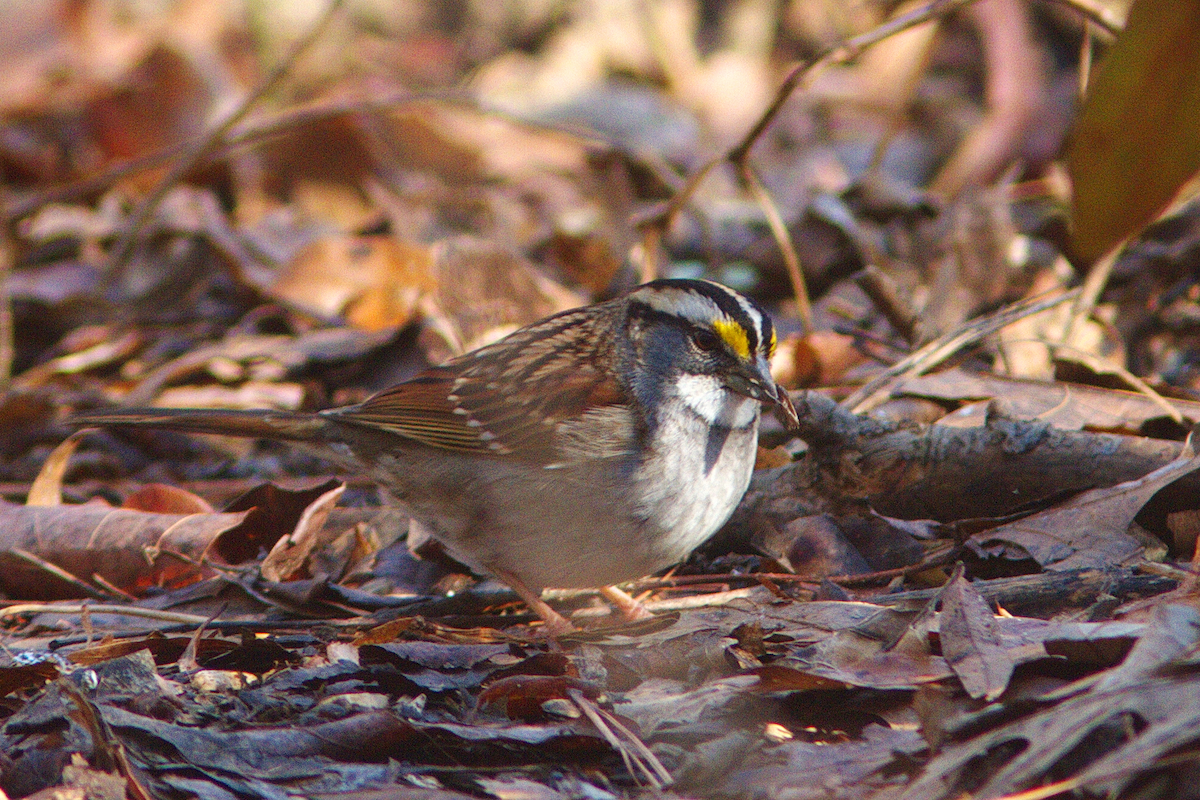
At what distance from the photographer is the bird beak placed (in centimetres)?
339

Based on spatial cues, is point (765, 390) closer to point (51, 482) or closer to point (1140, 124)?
point (1140, 124)

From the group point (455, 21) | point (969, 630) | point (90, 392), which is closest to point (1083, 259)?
point (969, 630)

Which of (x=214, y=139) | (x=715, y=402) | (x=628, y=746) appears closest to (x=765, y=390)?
(x=715, y=402)

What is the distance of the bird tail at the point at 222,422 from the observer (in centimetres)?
395

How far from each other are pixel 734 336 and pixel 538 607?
3.33 feet

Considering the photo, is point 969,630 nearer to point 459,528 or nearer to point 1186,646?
point 1186,646

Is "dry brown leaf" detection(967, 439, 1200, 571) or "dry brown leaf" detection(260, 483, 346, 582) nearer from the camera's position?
"dry brown leaf" detection(967, 439, 1200, 571)

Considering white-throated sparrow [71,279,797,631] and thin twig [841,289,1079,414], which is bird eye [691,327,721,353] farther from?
thin twig [841,289,1079,414]

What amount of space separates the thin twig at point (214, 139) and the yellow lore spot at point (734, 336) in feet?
9.80

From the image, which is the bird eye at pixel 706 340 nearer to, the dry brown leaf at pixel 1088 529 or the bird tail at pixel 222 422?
the dry brown leaf at pixel 1088 529

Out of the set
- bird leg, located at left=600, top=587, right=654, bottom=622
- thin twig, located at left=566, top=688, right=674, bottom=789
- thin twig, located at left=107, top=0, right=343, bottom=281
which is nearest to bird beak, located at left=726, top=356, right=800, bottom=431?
bird leg, located at left=600, top=587, right=654, bottom=622

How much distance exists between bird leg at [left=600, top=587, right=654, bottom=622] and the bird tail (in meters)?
1.15

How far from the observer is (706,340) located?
3695 mm

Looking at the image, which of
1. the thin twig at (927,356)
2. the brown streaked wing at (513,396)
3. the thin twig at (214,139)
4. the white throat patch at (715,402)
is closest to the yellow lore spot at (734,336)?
the white throat patch at (715,402)
